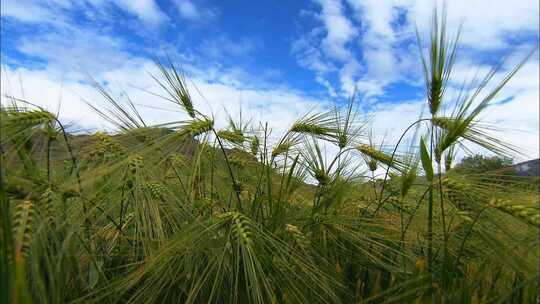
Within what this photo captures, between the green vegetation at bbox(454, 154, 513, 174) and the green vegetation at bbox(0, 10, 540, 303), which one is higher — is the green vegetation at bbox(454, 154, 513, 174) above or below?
above

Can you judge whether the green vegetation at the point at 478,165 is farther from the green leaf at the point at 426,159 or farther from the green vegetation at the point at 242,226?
the green leaf at the point at 426,159

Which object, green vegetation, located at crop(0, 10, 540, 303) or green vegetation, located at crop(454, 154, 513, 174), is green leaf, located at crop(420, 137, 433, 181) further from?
green vegetation, located at crop(454, 154, 513, 174)

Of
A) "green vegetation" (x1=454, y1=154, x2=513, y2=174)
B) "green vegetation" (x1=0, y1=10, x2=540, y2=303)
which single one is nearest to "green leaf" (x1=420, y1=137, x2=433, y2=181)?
"green vegetation" (x1=0, y1=10, x2=540, y2=303)

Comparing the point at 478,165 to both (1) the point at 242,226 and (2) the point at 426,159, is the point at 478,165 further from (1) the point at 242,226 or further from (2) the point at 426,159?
(1) the point at 242,226

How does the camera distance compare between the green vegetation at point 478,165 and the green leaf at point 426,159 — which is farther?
the green vegetation at point 478,165

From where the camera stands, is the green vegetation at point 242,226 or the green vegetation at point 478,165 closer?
the green vegetation at point 242,226

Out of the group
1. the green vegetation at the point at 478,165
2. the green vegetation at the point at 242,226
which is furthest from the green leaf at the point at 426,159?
the green vegetation at the point at 478,165

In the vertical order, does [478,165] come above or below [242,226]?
above

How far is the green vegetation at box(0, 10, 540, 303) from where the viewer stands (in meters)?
1.12

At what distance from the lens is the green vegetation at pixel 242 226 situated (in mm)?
1120

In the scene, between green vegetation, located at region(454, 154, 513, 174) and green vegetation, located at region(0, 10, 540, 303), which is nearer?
green vegetation, located at region(0, 10, 540, 303)

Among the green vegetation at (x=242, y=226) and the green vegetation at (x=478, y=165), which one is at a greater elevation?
the green vegetation at (x=478, y=165)

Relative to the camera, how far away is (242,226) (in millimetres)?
1306

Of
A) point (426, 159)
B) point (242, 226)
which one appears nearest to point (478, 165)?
point (426, 159)
